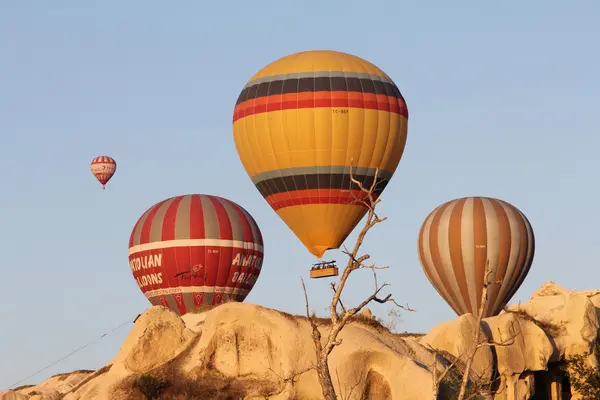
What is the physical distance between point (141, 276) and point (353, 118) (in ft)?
47.6

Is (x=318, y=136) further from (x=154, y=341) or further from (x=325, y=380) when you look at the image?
(x=325, y=380)

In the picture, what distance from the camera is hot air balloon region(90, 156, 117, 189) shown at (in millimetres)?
78438

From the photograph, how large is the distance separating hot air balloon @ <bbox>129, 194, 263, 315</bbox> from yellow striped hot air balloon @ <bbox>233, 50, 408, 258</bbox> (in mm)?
4414

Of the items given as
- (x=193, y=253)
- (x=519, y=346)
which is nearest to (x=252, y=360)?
(x=519, y=346)

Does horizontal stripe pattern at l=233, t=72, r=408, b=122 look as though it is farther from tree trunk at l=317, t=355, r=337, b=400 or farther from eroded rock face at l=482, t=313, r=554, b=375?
tree trunk at l=317, t=355, r=337, b=400

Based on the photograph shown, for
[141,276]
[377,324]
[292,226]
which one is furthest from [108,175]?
[377,324]

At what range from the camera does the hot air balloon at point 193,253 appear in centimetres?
6381

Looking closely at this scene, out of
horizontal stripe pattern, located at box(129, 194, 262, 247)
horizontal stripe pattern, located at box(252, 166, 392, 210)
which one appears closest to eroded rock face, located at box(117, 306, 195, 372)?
horizontal stripe pattern, located at box(252, 166, 392, 210)

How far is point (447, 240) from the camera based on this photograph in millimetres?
67188

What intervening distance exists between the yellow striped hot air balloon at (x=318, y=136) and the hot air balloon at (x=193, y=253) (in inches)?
174

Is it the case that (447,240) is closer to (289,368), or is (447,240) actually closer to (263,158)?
(263,158)

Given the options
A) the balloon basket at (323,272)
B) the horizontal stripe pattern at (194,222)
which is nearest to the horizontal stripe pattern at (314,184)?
the balloon basket at (323,272)

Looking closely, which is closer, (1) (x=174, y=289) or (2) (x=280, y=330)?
(2) (x=280, y=330)

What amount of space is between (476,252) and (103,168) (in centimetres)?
2514
